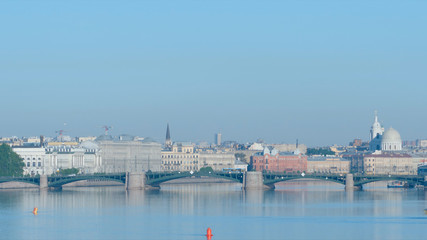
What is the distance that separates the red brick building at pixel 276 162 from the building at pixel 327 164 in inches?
157

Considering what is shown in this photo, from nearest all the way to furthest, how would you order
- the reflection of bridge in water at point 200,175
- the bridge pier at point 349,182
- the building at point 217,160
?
1. the reflection of bridge in water at point 200,175
2. the bridge pier at point 349,182
3. the building at point 217,160

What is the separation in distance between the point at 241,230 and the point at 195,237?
11.5 ft

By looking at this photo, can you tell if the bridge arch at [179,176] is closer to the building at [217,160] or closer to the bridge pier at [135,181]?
the bridge pier at [135,181]

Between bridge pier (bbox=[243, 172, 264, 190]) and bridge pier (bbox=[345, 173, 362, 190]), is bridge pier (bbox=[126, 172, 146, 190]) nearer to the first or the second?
bridge pier (bbox=[243, 172, 264, 190])

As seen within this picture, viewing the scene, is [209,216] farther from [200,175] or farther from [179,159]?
[179,159]

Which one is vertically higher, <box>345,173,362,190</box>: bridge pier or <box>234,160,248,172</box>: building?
<box>234,160,248,172</box>: building

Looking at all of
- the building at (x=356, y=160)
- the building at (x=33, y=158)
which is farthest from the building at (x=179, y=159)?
the building at (x=33, y=158)

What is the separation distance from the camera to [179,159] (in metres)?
160

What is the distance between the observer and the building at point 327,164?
169 meters

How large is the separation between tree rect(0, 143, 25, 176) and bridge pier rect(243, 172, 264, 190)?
1997cm

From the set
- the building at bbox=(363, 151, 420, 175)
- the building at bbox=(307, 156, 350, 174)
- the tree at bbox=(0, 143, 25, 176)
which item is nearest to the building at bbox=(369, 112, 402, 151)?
the building at bbox=(307, 156, 350, 174)

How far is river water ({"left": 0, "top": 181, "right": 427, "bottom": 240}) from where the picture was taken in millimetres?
53812

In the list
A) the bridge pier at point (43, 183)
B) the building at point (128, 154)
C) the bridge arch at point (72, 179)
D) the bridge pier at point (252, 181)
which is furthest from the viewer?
the building at point (128, 154)

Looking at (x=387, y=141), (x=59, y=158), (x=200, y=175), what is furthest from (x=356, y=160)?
(x=200, y=175)
